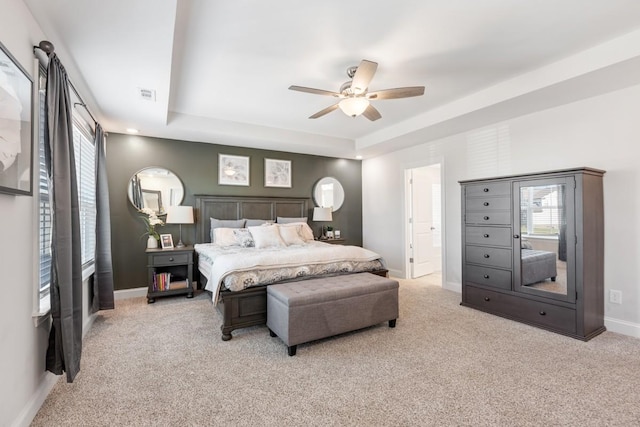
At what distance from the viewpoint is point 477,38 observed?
249cm

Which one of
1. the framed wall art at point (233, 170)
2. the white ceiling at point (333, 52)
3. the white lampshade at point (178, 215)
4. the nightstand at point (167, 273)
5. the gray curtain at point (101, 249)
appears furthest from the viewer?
the framed wall art at point (233, 170)

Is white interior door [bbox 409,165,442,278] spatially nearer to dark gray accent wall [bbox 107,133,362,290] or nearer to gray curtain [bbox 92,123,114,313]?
dark gray accent wall [bbox 107,133,362,290]

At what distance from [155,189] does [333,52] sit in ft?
11.3

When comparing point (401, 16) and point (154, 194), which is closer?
point (401, 16)

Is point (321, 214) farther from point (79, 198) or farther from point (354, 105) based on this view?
point (79, 198)

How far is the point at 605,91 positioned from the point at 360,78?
2.60 m

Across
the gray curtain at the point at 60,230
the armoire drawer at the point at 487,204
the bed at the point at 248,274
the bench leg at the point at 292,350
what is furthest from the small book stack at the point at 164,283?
the armoire drawer at the point at 487,204

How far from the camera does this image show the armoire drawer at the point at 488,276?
11.4ft

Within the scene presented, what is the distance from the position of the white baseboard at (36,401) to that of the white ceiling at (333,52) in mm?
2372

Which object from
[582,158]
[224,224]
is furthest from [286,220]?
[582,158]

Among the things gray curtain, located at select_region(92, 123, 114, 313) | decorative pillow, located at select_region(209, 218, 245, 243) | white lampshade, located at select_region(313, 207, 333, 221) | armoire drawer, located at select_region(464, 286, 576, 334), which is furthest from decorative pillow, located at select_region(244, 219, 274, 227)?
armoire drawer, located at select_region(464, 286, 576, 334)

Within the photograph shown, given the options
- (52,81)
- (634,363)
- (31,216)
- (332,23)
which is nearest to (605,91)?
(634,363)

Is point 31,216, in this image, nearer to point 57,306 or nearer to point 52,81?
point 57,306

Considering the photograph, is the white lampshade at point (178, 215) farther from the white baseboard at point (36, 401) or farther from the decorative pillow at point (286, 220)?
the white baseboard at point (36, 401)
